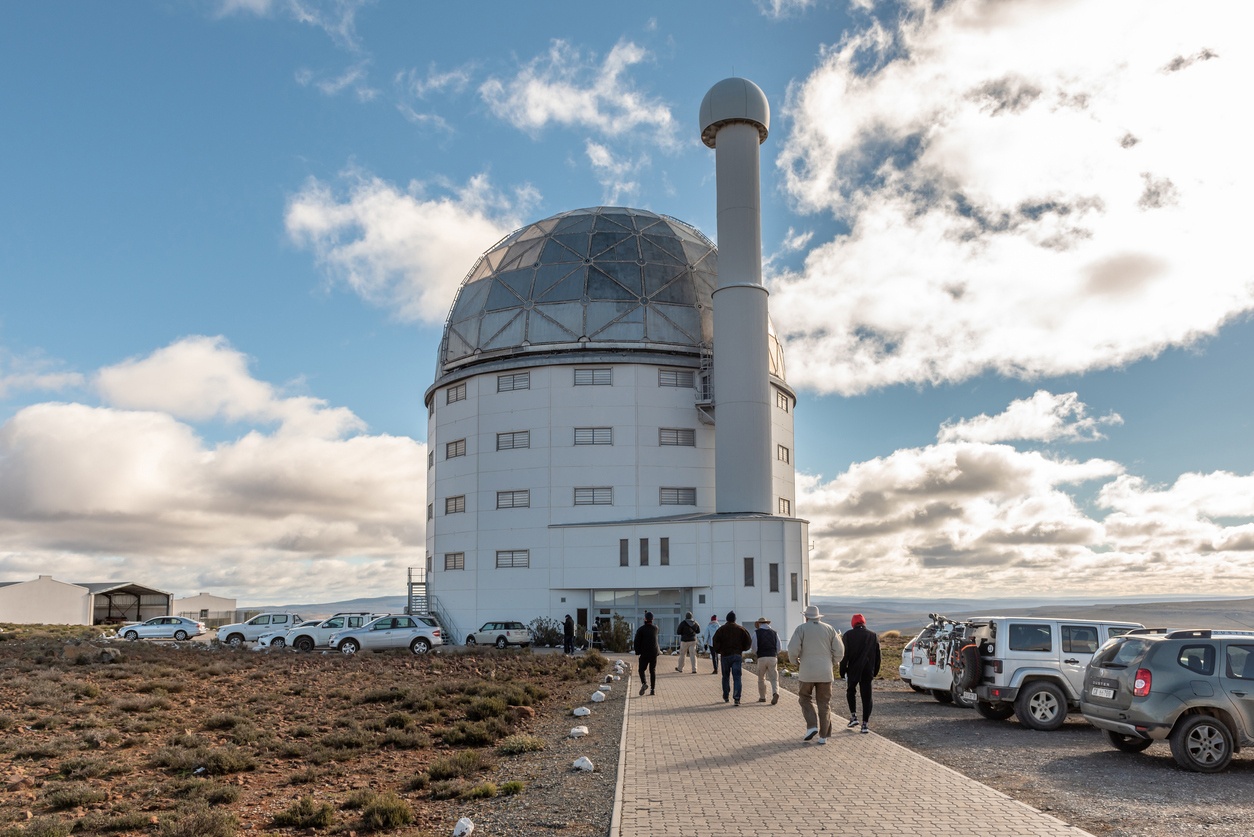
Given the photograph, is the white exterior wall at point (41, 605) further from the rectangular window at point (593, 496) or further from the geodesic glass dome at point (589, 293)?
the rectangular window at point (593, 496)

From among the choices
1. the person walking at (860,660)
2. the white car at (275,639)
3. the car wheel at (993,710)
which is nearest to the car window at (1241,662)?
the person walking at (860,660)

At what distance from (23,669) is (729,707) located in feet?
55.5

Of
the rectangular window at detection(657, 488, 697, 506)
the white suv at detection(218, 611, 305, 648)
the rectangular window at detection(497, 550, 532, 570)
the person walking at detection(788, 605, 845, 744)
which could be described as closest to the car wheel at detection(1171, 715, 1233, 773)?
the person walking at detection(788, 605, 845, 744)

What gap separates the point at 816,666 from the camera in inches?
503

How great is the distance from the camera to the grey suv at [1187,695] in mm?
11320

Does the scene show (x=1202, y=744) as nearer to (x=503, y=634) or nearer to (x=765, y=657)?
(x=765, y=657)

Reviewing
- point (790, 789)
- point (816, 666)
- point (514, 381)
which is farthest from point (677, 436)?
point (790, 789)

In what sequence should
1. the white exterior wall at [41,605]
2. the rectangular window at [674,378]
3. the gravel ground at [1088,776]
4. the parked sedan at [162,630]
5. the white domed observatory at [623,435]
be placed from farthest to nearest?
the white exterior wall at [41,605] < the rectangular window at [674,378] < the parked sedan at [162,630] < the white domed observatory at [623,435] < the gravel ground at [1088,776]

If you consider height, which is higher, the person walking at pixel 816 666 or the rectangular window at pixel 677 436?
the rectangular window at pixel 677 436

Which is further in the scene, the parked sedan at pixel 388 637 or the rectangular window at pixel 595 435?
the rectangular window at pixel 595 435

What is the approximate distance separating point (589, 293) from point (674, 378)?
229 inches

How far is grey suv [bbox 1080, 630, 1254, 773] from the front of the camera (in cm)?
1132

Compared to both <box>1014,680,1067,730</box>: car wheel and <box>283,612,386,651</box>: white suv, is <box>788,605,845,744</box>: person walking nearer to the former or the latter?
<box>1014,680,1067,730</box>: car wheel

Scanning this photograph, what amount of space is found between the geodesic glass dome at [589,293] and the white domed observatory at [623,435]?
0.33 ft
